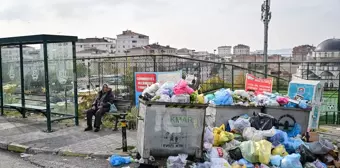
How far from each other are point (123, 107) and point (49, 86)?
2.03 meters

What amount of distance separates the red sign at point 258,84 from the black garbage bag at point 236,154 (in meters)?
4.69

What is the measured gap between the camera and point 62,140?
7.34 m

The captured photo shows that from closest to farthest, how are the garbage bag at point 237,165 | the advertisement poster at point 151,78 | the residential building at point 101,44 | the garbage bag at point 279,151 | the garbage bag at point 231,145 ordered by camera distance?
the garbage bag at point 237,165, the garbage bag at point 279,151, the garbage bag at point 231,145, the advertisement poster at point 151,78, the residential building at point 101,44

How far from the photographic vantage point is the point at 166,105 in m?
5.45

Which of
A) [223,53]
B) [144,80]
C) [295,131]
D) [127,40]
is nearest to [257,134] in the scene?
[295,131]

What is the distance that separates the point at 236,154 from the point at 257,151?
15.5 inches

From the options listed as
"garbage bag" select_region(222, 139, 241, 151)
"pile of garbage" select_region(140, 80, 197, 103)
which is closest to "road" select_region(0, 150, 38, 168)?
"pile of garbage" select_region(140, 80, 197, 103)

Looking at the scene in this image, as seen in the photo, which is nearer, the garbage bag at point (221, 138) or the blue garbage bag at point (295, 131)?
the garbage bag at point (221, 138)

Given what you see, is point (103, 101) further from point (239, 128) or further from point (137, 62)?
point (239, 128)

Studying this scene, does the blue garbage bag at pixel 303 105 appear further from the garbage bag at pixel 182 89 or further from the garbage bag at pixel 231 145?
the garbage bag at pixel 182 89

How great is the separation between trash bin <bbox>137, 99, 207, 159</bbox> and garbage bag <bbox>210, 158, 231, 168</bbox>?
0.95 ft

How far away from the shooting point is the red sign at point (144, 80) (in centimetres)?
888

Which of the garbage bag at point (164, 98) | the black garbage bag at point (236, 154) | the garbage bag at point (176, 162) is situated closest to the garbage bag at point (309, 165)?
the black garbage bag at point (236, 154)

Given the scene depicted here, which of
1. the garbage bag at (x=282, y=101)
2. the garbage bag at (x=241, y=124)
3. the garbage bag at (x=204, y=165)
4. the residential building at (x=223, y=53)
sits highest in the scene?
the residential building at (x=223, y=53)
